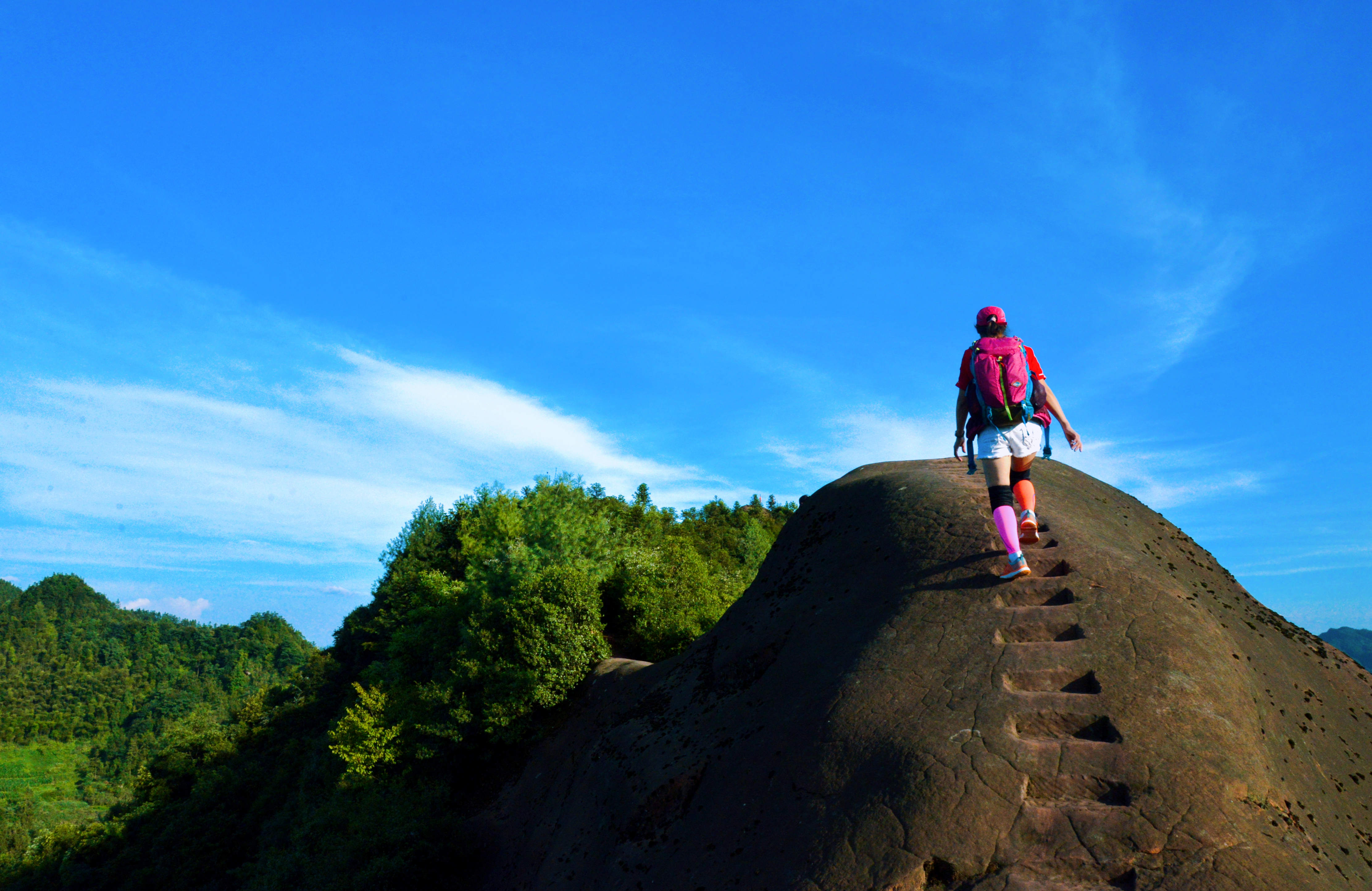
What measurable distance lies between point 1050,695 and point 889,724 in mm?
1734

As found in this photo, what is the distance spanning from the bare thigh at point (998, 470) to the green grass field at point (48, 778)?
124805 mm

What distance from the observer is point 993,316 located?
10781 mm

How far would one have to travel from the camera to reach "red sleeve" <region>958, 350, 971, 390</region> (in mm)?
10844

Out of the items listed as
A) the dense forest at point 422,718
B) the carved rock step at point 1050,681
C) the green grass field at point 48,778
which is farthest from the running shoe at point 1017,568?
the green grass field at point 48,778

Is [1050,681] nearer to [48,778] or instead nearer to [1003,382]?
[1003,382]

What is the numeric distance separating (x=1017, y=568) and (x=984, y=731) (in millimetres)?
2747

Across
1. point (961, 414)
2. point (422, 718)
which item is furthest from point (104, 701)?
point (961, 414)

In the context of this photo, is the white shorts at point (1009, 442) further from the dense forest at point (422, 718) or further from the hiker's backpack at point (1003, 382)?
the dense forest at point (422, 718)

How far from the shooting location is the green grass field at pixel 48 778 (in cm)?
11288

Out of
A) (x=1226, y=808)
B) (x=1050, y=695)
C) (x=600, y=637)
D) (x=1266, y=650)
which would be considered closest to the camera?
(x=1226, y=808)

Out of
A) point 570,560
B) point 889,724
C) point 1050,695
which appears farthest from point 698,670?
point 570,560

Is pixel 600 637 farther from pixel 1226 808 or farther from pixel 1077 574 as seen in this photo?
pixel 1226 808

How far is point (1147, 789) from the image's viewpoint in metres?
7.63

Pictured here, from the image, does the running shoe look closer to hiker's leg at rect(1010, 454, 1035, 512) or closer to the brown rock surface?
the brown rock surface
